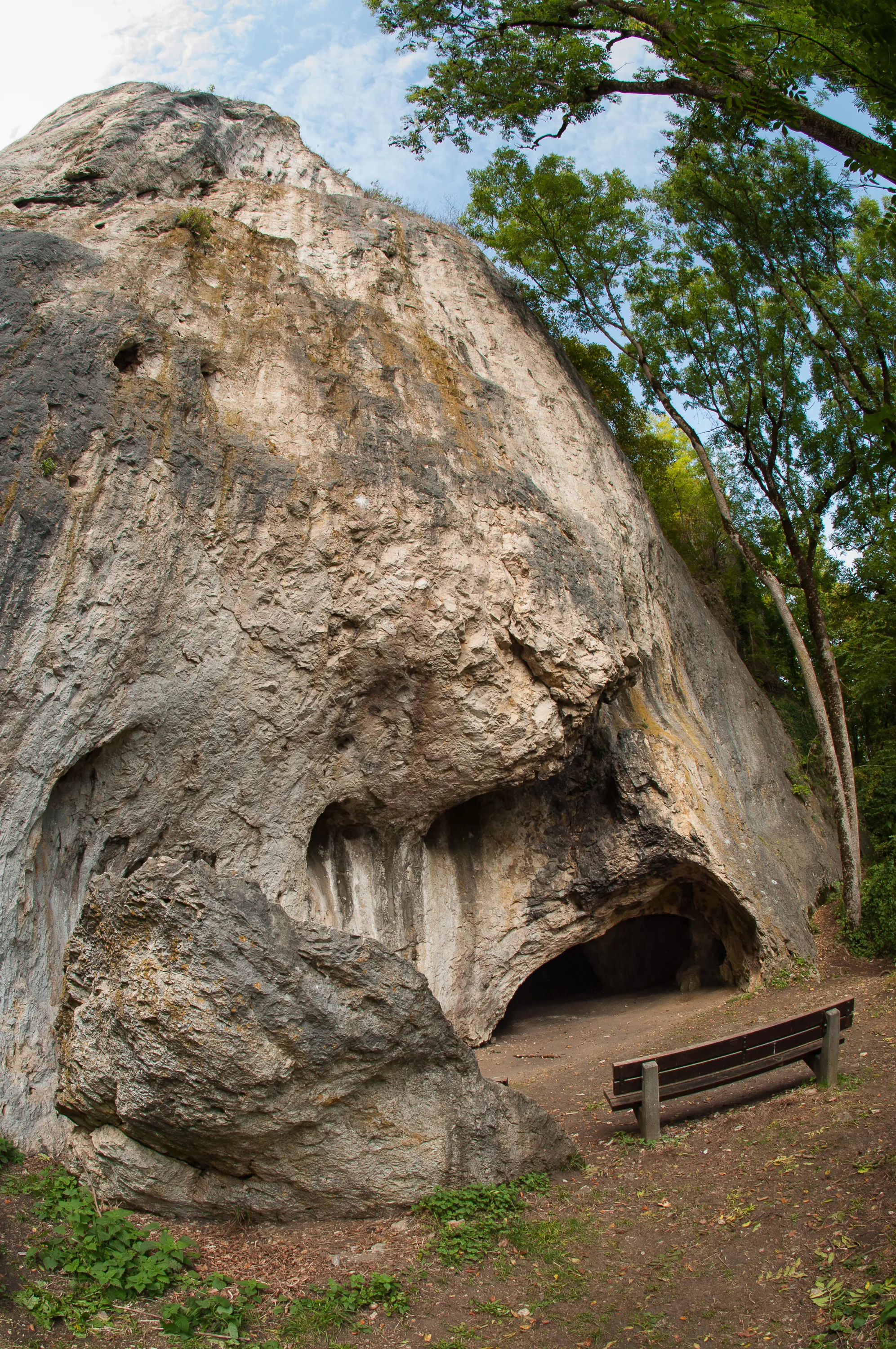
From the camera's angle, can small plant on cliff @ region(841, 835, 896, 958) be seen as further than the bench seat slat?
Yes

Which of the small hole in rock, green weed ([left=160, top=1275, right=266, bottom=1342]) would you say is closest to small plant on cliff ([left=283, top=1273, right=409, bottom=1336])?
green weed ([left=160, top=1275, right=266, bottom=1342])

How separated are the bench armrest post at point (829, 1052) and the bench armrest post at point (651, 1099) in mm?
1601

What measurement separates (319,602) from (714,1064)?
519cm

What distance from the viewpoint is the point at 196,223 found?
9484mm

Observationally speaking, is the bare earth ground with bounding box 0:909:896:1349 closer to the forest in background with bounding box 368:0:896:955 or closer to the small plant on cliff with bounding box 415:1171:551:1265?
the small plant on cliff with bounding box 415:1171:551:1265

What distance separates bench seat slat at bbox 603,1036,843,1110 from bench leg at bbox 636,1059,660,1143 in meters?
0.05

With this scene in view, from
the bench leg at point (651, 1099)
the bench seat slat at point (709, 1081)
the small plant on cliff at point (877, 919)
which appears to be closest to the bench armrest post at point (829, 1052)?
the bench seat slat at point (709, 1081)

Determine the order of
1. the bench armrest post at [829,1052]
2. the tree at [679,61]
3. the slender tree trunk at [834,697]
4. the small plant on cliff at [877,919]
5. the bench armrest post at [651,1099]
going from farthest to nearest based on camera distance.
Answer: the slender tree trunk at [834,697], the small plant on cliff at [877,919], the bench armrest post at [829,1052], the bench armrest post at [651,1099], the tree at [679,61]

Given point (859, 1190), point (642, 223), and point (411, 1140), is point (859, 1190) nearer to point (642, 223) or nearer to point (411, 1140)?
point (411, 1140)

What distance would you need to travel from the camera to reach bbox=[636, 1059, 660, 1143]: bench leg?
6.66 m

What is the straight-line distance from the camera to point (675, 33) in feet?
19.2

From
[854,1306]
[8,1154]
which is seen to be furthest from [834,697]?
[8,1154]

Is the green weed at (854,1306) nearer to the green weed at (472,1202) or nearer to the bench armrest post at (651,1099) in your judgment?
the green weed at (472,1202)

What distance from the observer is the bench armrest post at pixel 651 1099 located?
6660 millimetres
